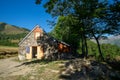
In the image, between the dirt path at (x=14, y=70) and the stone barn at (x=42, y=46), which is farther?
the stone barn at (x=42, y=46)

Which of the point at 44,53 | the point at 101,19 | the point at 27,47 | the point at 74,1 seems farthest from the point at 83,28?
the point at 27,47

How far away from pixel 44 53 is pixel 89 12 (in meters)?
19.1

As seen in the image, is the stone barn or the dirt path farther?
the stone barn

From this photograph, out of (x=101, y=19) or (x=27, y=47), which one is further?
(x=27, y=47)

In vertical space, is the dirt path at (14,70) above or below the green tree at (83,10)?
below

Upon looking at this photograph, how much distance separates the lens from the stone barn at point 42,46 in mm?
44125

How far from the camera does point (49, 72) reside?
24.3 m

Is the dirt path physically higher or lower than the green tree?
lower

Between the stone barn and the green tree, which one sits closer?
the green tree

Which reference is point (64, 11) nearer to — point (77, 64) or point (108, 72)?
point (77, 64)

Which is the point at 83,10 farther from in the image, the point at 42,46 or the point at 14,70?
the point at 42,46

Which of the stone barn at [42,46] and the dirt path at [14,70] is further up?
the stone barn at [42,46]

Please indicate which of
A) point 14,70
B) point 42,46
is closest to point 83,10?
point 14,70

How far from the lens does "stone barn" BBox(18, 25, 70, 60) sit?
145 ft
